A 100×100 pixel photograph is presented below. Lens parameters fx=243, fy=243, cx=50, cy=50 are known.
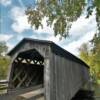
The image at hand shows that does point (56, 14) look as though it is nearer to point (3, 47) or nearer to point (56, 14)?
point (56, 14)

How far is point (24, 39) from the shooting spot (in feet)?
45.1

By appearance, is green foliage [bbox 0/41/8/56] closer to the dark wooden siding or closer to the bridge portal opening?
the bridge portal opening

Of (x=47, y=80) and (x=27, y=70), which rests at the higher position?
(x=27, y=70)

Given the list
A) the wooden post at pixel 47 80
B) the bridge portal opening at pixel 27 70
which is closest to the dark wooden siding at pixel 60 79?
the wooden post at pixel 47 80

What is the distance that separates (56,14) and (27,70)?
5375 mm

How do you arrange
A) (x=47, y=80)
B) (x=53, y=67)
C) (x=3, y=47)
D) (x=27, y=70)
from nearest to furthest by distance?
(x=47, y=80) → (x=53, y=67) → (x=27, y=70) → (x=3, y=47)

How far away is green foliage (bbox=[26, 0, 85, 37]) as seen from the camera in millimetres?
12992

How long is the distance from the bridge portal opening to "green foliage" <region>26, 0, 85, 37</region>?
300 cm

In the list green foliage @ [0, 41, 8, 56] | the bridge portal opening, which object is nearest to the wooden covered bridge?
the bridge portal opening

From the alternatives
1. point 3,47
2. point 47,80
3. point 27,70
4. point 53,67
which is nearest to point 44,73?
point 47,80

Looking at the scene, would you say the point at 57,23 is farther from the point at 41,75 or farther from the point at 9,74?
the point at 41,75

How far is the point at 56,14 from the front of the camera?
44.1 feet

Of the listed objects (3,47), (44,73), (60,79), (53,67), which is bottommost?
(60,79)

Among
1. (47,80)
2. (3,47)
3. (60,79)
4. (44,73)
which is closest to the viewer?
(47,80)
